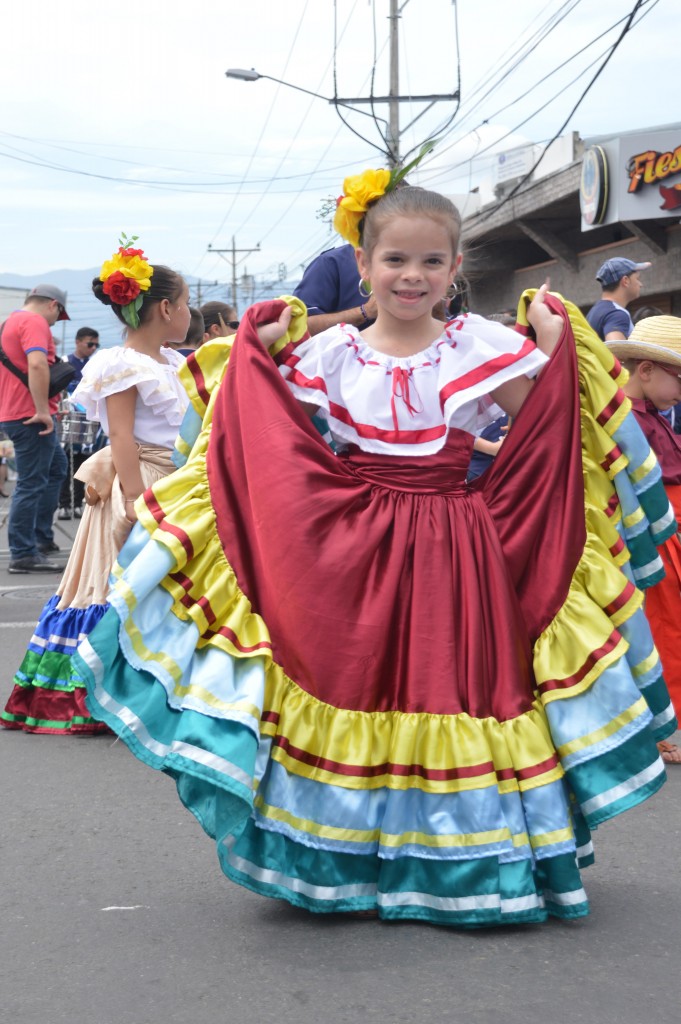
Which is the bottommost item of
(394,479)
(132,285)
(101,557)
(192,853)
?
(192,853)

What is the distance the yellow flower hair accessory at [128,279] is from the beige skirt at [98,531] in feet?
1.79

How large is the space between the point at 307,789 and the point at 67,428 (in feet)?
32.3

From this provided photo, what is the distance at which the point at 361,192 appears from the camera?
3.67 metres

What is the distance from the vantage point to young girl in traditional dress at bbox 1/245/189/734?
5.39 metres

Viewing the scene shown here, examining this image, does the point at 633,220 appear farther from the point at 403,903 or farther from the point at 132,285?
the point at 403,903

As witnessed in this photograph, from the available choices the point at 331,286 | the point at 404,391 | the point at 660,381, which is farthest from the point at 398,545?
the point at 660,381

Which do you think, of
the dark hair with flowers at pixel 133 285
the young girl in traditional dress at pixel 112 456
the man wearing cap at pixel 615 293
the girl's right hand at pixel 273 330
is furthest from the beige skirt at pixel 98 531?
the man wearing cap at pixel 615 293

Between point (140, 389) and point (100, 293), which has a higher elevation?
point (100, 293)

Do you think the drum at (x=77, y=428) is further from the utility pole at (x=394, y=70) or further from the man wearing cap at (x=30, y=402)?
the utility pole at (x=394, y=70)

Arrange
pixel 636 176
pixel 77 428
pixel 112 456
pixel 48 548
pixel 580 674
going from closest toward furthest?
pixel 580 674
pixel 112 456
pixel 48 548
pixel 77 428
pixel 636 176

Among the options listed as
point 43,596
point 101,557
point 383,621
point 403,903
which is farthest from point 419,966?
point 43,596

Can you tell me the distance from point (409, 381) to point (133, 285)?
2.19m

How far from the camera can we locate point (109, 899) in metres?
3.63

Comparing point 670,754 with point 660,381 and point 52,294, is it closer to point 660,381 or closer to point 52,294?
point 660,381
